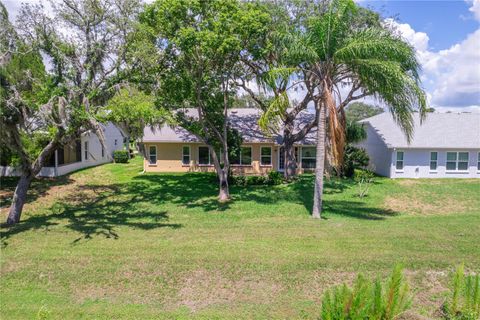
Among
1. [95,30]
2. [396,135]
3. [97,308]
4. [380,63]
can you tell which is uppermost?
[95,30]

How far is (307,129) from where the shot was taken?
2225cm

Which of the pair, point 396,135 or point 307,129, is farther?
point 396,135

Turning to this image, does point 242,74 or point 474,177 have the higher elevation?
point 242,74

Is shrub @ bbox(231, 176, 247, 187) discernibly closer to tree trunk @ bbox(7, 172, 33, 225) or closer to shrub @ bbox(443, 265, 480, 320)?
tree trunk @ bbox(7, 172, 33, 225)

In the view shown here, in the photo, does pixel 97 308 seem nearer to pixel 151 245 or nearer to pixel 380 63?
pixel 151 245

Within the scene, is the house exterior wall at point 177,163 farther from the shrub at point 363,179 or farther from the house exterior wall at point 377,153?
the house exterior wall at point 377,153

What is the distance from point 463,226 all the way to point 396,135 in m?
14.4

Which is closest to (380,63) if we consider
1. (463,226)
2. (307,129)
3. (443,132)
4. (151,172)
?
(463,226)

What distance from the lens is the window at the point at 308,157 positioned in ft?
87.2

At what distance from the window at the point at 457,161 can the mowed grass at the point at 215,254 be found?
28.6ft

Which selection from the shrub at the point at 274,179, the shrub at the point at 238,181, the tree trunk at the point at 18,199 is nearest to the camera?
the tree trunk at the point at 18,199

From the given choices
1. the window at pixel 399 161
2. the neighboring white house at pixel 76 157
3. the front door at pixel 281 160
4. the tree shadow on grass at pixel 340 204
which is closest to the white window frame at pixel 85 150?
the neighboring white house at pixel 76 157

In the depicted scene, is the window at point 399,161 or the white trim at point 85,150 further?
the white trim at point 85,150

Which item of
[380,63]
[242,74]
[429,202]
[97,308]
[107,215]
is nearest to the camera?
[97,308]
